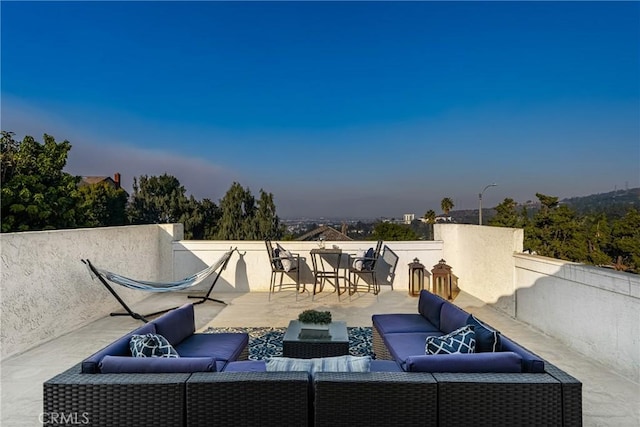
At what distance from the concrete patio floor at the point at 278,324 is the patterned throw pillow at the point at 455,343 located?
1086 millimetres

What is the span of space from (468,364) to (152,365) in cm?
160

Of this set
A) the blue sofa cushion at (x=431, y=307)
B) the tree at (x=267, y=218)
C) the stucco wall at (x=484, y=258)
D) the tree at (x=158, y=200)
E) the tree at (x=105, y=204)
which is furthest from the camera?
the tree at (x=105, y=204)

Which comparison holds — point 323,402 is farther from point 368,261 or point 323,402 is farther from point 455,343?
point 368,261

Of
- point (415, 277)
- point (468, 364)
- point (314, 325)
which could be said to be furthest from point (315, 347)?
point (415, 277)

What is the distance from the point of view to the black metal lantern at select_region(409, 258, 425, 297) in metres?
6.77

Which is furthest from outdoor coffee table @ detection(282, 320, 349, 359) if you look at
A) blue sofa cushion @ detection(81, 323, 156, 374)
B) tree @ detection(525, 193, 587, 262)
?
tree @ detection(525, 193, 587, 262)

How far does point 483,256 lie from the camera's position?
6.14 m

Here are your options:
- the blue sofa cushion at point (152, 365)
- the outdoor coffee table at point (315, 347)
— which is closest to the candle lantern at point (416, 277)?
the outdoor coffee table at point (315, 347)

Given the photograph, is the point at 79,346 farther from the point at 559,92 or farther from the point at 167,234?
the point at 559,92

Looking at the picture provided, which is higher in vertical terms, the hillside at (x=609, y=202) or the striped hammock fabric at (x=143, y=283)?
the hillside at (x=609, y=202)

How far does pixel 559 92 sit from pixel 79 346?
10851mm

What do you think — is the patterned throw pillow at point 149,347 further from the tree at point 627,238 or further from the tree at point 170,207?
the tree at point 627,238

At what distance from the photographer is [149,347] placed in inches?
82.5

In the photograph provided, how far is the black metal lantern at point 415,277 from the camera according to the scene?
6.77 m
